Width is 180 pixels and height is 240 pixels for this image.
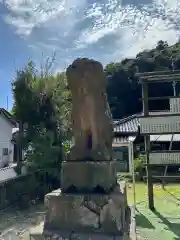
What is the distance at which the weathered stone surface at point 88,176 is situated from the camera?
3.27 meters

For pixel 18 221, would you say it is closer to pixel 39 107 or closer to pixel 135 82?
pixel 39 107

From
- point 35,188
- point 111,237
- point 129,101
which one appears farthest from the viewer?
point 129,101

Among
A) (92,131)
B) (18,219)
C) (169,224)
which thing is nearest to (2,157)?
(18,219)

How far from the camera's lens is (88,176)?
3.30 m

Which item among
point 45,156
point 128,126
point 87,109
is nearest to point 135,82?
point 128,126

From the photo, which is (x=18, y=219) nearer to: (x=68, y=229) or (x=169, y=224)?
(x=169, y=224)

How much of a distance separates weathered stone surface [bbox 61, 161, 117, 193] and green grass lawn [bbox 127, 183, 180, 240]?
3.01 metres

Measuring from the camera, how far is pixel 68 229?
3062 mm

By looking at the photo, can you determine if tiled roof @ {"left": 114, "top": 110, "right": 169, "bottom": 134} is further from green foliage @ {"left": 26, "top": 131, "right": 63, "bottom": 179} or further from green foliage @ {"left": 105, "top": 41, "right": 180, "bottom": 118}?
green foliage @ {"left": 26, "top": 131, "right": 63, "bottom": 179}

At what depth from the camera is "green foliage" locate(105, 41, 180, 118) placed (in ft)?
92.7

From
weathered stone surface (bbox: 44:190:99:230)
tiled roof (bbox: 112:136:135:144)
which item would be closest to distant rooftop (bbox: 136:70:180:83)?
weathered stone surface (bbox: 44:190:99:230)

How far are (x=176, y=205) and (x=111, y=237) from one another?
6411 mm

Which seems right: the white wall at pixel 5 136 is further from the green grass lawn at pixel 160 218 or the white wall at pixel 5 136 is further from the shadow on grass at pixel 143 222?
the shadow on grass at pixel 143 222

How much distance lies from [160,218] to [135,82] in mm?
23568
